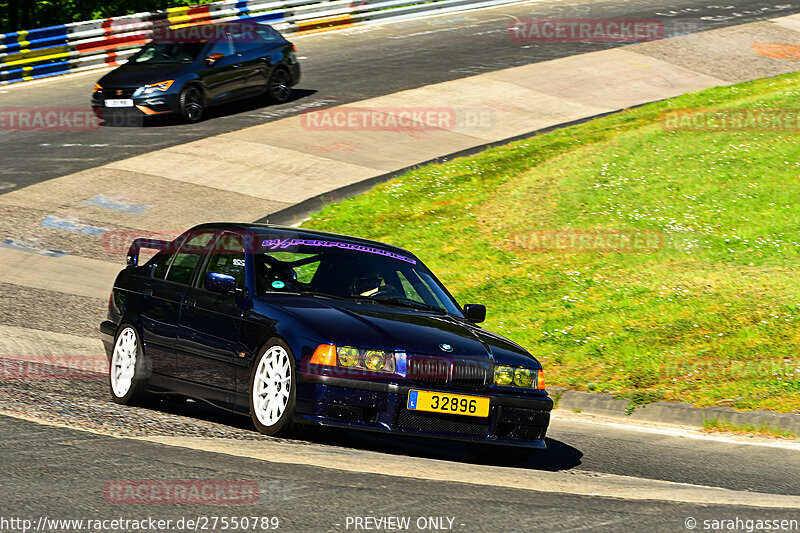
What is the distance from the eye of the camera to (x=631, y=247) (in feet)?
45.8

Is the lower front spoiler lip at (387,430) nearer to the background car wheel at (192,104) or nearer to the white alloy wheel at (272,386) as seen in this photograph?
the white alloy wheel at (272,386)

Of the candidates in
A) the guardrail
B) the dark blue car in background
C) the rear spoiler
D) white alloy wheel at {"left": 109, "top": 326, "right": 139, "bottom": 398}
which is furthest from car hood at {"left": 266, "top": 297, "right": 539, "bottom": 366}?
the guardrail

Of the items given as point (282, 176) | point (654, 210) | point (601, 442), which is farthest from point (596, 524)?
point (282, 176)

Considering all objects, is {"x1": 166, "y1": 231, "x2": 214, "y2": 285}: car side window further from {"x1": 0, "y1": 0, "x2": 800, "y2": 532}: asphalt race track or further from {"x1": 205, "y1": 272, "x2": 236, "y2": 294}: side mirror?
{"x1": 0, "y1": 0, "x2": 800, "y2": 532}: asphalt race track

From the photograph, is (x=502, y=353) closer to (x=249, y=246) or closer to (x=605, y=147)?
(x=249, y=246)

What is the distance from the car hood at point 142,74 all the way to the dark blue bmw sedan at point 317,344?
1271 centimetres

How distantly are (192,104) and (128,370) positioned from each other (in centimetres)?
1403

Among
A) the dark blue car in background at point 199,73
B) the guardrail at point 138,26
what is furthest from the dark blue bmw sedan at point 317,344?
the guardrail at point 138,26

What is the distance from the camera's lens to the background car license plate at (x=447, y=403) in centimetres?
690

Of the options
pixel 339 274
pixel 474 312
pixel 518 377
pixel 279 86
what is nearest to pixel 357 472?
pixel 518 377

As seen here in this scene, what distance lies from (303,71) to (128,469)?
71.9 ft

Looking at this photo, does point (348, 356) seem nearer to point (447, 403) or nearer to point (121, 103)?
point (447, 403)

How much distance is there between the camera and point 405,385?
272 inches

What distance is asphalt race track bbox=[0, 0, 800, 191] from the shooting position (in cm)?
1973
